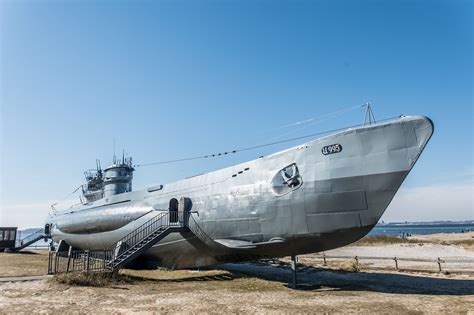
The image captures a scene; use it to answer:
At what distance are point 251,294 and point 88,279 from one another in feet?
26.5

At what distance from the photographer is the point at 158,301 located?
548 inches

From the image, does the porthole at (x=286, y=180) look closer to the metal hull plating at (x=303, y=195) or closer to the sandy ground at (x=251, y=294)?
the metal hull plating at (x=303, y=195)

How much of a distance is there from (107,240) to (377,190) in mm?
20681

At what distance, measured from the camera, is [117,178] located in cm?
3200

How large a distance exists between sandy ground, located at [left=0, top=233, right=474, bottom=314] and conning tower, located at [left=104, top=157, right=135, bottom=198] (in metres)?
12.1

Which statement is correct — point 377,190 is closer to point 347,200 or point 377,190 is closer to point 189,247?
point 347,200

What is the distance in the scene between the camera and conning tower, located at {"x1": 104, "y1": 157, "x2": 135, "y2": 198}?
105 ft

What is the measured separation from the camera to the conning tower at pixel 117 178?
1263 inches

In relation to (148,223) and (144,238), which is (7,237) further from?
(144,238)

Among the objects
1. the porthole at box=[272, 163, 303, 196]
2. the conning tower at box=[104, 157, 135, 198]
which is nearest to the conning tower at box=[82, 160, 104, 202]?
the conning tower at box=[104, 157, 135, 198]

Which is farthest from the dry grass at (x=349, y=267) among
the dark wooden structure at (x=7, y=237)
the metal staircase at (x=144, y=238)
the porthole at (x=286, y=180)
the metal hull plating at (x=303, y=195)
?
the dark wooden structure at (x=7, y=237)

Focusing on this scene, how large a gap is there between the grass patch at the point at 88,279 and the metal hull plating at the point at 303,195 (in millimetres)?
4151

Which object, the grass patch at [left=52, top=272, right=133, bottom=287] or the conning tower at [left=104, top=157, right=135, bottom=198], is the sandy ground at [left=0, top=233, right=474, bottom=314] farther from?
the conning tower at [left=104, top=157, right=135, bottom=198]

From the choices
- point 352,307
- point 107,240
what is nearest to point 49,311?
point 352,307
